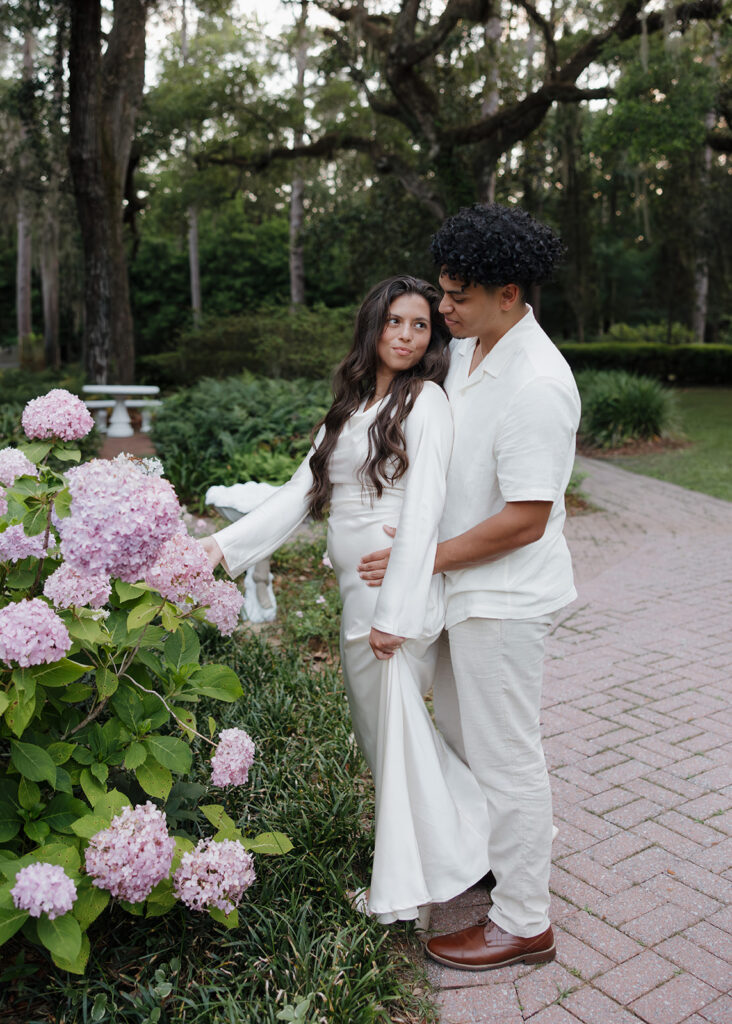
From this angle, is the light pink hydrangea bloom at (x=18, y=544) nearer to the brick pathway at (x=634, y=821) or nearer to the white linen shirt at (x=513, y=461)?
the white linen shirt at (x=513, y=461)

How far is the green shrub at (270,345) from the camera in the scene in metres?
12.7

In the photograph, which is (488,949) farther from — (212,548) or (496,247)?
(496,247)

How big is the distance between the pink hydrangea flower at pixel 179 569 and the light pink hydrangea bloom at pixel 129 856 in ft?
1.58

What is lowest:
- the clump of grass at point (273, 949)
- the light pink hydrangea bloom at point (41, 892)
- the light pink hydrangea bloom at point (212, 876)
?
the clump of grass at point (273, 949)

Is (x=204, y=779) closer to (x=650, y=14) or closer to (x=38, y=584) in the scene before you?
(x=38, y=584)

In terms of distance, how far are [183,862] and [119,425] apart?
A: 965 centimetres

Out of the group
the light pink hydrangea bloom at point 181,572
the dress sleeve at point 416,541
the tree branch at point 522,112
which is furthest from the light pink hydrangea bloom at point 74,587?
the tree branch at point 522,112

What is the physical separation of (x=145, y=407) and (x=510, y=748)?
9.94 m

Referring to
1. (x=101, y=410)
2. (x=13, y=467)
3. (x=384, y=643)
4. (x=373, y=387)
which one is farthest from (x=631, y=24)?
(x=13, y=467)

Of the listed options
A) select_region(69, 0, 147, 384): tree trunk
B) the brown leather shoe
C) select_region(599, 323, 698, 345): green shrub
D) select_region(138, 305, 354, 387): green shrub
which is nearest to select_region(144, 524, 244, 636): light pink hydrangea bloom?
the brown leather shoe

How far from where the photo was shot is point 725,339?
101 ft

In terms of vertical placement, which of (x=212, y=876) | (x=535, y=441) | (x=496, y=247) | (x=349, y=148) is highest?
(x=349, y=148)

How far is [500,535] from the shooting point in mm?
2178

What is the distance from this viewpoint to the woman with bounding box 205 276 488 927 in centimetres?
229
